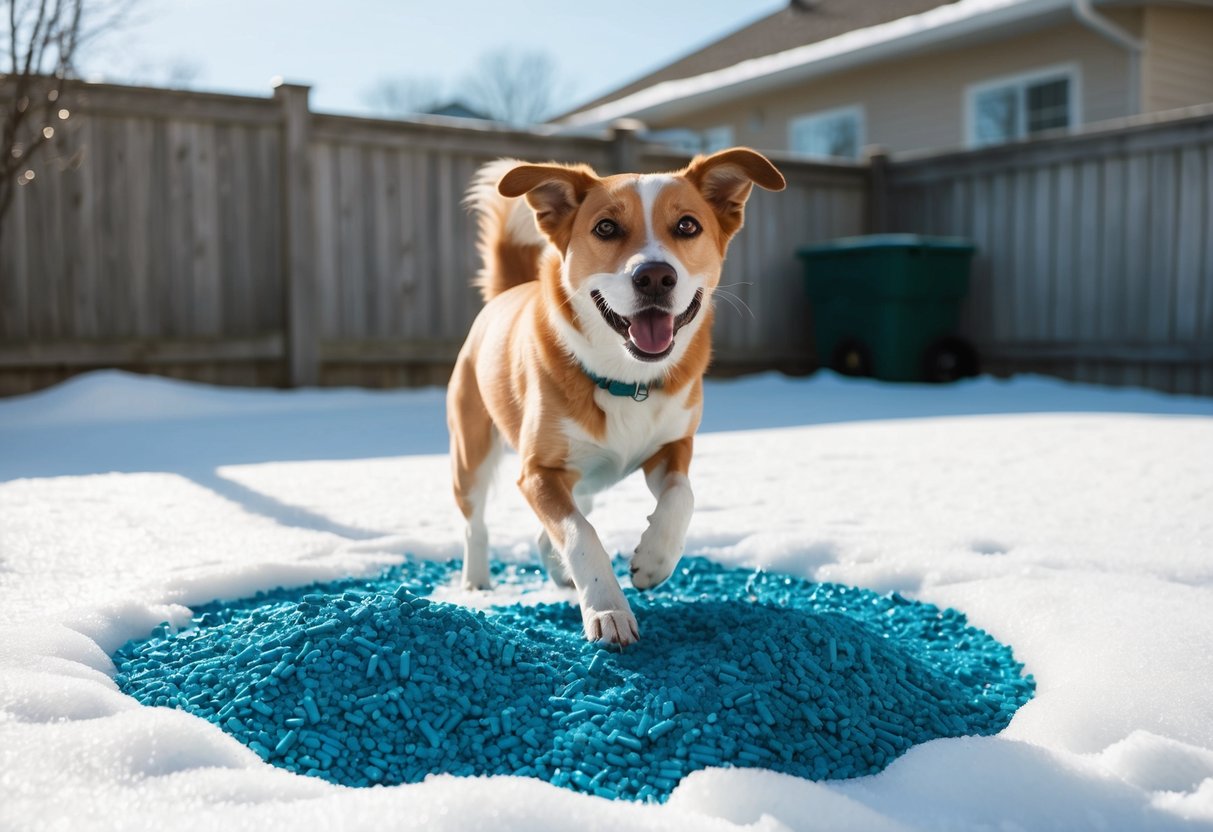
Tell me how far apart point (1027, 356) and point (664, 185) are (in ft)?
23.2

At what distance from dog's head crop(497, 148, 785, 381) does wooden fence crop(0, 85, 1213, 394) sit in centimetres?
379

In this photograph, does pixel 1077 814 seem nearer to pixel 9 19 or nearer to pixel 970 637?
pixel 970 637

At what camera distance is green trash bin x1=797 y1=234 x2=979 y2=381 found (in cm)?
869

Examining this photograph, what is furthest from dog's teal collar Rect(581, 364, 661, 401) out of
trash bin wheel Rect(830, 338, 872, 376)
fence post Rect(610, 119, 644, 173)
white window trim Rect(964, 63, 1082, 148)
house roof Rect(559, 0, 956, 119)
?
house roof Rect(559, 0, 956, 119)

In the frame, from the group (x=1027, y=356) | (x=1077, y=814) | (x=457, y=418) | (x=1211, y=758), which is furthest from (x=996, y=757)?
(x=1027, y=356)

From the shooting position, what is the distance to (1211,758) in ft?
5.39

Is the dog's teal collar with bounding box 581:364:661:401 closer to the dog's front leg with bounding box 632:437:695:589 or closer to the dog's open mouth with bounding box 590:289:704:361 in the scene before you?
the dog's open mouth with bounding box 590:289:704:361

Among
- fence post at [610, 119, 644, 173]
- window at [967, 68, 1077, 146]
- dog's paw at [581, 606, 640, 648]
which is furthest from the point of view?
window at [967, 68, 1077, 146]

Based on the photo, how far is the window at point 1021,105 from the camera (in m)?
11.1

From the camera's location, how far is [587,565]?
237 centimetres

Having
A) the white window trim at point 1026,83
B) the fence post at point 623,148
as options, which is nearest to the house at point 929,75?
the white window trim at point 1026,83

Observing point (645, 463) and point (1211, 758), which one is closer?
point (1211, 758)

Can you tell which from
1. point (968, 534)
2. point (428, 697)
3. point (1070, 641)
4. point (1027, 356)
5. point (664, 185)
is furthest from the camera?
point (1027, 356)

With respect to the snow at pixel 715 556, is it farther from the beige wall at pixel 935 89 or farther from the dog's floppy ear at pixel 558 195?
the beige wall at pixel 935 89
